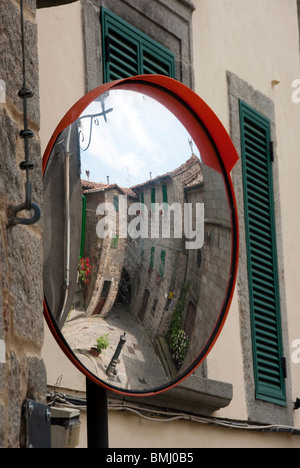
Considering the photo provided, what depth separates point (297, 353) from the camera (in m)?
8.05

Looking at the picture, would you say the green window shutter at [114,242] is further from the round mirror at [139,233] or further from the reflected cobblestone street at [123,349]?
the reflected cobblestone street at [123,349]

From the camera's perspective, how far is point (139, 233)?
3879 millimetres

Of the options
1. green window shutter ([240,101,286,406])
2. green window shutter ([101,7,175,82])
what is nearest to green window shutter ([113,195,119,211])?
green window shutter ([101,7,175,82])

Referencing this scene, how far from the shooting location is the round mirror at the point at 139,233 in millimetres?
3668

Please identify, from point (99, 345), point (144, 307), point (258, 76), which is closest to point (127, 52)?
point (258, 76)

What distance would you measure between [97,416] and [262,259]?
438 centimetres

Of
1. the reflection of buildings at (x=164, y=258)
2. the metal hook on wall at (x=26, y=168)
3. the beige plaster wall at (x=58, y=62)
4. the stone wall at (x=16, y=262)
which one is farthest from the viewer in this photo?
the beige plaster wall at (x=58, y=62)

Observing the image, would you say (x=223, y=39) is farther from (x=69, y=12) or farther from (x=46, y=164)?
(x=46, y=164)

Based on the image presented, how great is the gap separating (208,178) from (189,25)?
11.7 feet

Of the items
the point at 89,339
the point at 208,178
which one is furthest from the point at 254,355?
the point at 89,339

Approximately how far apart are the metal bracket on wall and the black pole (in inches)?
15.1

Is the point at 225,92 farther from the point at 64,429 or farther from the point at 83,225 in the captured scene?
the point at 64,429

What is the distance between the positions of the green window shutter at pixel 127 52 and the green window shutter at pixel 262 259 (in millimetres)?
1098

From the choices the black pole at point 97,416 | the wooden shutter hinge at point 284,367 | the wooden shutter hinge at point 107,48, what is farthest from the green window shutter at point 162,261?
the wooden shutter hinge at point 284,367
